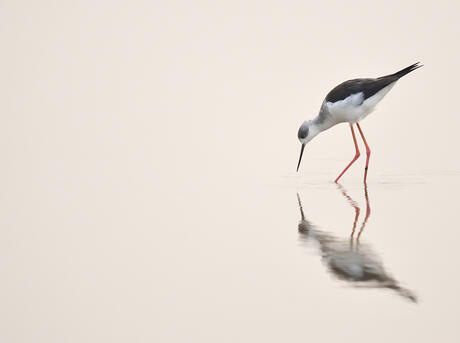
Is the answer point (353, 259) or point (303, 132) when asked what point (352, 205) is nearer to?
point (353, 259)

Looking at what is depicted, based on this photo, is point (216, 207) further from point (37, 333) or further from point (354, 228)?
point (37, 333)

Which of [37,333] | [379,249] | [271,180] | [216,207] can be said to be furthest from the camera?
[271,180]

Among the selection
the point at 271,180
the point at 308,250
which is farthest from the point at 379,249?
the point at 271,180

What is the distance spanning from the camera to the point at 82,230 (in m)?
7.73

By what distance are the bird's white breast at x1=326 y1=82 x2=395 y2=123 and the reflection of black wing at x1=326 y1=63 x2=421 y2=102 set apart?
0.06 meters

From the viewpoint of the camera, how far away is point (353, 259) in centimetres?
608

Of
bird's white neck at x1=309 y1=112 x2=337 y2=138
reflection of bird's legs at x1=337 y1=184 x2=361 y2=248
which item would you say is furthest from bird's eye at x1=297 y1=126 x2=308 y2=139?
reflection of bird's legs at x1=337 y1=184 x2=361 y2=248

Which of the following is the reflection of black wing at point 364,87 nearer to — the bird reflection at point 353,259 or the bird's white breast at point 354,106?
the bird's white breast at point 354,106

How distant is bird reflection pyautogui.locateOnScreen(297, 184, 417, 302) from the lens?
5.41 metres

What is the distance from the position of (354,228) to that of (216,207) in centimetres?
208

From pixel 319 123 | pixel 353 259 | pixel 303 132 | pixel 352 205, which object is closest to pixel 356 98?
pixel 319 123

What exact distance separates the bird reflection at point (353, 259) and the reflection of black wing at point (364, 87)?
4125mm

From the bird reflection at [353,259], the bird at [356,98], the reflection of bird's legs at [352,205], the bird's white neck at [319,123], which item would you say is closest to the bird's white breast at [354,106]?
the bird at [356,98]

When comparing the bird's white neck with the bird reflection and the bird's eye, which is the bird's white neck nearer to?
the bird's eye
